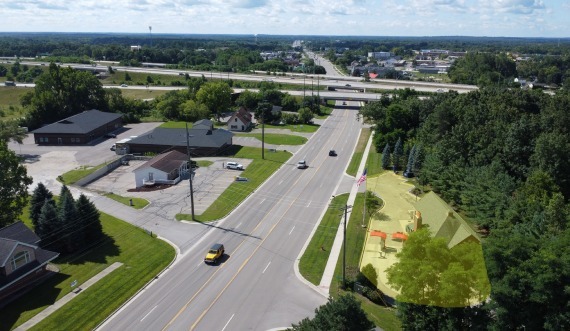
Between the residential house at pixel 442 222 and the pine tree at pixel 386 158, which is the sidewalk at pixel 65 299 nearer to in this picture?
the residential house at pixel 442 222

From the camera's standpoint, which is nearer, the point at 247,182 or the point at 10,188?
the point at 10,188

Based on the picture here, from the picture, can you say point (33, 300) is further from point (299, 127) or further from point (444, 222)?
point (299, 127)

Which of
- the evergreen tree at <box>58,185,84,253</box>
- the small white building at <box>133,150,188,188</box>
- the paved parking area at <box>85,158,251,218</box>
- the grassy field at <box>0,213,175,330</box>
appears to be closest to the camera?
the grassy field at <box>0,213,175,330</box>

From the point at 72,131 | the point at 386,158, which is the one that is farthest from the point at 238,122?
the point at 386,158

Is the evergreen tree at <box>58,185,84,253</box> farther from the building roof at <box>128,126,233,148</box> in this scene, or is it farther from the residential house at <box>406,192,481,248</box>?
the building roof at <box>128,126,233,148</box>

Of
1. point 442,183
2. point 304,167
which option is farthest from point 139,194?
point 442,183

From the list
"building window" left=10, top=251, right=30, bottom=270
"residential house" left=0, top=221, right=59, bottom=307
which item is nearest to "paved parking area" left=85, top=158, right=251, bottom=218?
"residential house" left=0, top=221, right=59, bottom=307

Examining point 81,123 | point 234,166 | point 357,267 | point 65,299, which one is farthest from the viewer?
point 81,123
